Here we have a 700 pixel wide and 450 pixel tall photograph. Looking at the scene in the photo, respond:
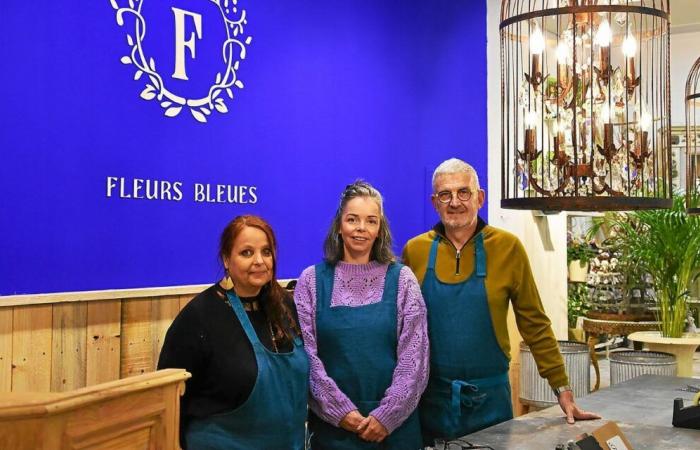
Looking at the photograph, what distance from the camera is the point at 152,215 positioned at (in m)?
3.50

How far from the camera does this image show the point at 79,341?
321 cm

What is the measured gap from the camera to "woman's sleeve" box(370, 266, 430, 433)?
2.77 meters

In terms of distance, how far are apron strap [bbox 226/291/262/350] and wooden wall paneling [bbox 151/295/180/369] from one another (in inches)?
44.3

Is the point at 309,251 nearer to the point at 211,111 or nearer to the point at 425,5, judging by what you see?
the point at 211,111

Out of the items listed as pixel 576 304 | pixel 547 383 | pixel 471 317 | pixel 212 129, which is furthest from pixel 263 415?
pixel 576 304

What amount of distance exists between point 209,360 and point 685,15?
8.22m

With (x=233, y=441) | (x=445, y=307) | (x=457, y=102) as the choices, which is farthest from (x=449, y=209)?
(x=457, y=102)

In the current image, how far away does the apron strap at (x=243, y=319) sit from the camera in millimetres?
2434

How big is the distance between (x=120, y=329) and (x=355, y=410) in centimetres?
115

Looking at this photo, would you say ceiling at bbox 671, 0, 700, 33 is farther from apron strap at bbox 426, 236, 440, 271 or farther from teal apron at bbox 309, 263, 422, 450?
teal apron at bbox 309, 263, 422, 450

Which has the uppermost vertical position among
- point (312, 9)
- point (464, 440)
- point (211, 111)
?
point (312, 9)

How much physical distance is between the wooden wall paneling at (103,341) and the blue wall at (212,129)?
9 centimetres

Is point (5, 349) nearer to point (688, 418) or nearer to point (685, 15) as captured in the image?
point (688, 418)

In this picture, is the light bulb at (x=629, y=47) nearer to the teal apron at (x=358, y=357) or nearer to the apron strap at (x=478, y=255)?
the apron strap at (x=478, y=255)
